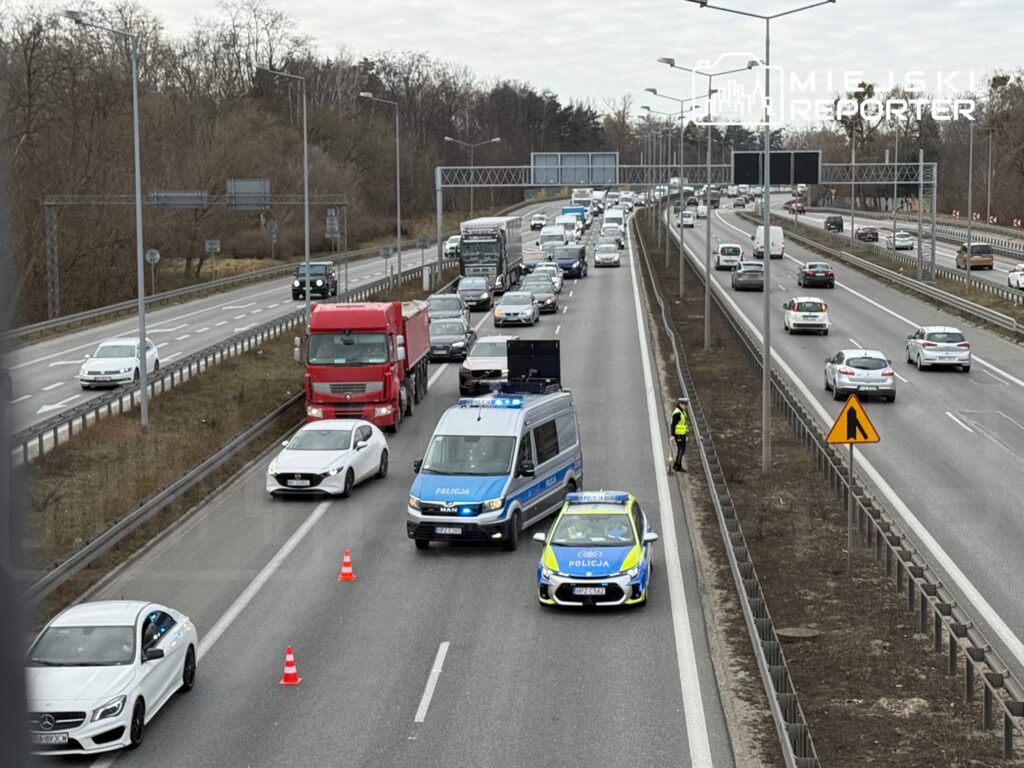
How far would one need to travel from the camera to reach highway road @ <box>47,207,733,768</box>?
1419cm

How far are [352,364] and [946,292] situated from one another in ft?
135

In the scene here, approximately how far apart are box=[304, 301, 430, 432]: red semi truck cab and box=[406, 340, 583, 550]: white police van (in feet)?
23.3

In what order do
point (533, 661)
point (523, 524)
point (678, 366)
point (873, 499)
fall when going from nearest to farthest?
point (533, 661) < point (523, 524) < point (873, 499) < point (678, 366)

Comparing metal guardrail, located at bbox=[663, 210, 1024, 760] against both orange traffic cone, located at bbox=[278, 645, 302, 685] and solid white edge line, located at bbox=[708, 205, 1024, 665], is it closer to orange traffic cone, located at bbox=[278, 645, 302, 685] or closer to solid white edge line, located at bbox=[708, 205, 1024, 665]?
solid white edge line, located at bbox=[708, 205, 1024, 665]

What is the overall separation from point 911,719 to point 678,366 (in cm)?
2692

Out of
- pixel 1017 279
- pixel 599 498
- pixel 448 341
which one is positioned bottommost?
pixel 599 498

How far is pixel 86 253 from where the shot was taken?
69500 millimetres

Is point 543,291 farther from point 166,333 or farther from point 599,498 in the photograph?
point 599,498

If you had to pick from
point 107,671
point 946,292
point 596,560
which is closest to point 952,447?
point 596,560

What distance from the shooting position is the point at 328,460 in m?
27.4

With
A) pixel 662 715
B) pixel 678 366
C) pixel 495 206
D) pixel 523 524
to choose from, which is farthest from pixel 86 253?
pixel 495 206

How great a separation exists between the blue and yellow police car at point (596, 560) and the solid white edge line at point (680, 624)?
0.73m

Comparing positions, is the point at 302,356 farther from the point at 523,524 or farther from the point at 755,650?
the point at 755,650

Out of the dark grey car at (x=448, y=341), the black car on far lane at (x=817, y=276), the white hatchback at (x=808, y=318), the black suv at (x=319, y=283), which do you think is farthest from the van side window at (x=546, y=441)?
the black car on far lane at (x=817, y=276)
